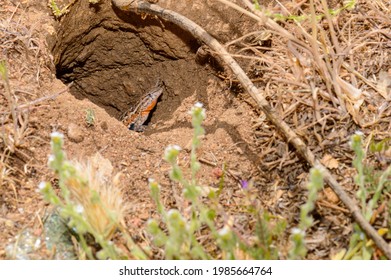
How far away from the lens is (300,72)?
10.6 ft

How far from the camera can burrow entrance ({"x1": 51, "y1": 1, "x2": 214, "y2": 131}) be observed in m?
4.30

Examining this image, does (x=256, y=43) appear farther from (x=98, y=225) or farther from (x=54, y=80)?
(x=98, y=225)

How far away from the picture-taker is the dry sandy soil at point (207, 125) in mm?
2926

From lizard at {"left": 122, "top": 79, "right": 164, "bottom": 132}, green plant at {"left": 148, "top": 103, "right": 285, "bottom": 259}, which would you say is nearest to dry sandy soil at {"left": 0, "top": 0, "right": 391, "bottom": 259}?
green plant at {"left": 148, "top": 103, "right": 285, "bottom": 259}

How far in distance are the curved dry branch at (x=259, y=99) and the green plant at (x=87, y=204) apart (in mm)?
978

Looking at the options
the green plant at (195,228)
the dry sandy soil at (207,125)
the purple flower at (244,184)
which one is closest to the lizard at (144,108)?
the dry sandy soil at (207,125)

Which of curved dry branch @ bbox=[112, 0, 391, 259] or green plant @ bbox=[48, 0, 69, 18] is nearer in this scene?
curved dry branch @ bbox=[112, 0, 391, 259]

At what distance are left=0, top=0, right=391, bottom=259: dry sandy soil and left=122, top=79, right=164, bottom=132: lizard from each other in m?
0.26

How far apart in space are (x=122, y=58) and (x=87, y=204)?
8.68 feet

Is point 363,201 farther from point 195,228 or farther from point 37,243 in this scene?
point 37,243

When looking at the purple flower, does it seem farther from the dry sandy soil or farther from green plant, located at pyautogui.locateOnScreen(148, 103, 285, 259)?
green plant, located at pyautogui.locateOnScreen(148, 103, 285, 259)

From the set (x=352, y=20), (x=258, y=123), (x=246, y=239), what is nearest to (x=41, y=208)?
(x=246, y=239)

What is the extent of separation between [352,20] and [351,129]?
844 mm

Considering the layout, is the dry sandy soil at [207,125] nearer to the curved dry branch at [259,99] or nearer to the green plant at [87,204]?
the curved dry branch at [259,99]
